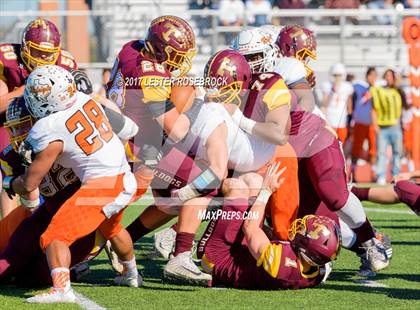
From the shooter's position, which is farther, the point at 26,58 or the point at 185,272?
the point at 26,58

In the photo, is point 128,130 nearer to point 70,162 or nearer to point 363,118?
point 70,162

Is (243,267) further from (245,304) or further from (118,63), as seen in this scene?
(118,63)

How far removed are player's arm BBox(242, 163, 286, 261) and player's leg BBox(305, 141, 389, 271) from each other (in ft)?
0.83

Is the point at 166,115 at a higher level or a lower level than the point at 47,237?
higher

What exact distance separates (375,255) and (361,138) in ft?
28.3

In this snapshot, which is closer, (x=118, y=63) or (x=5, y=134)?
(x=118, y=63)

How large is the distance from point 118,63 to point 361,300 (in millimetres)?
2317

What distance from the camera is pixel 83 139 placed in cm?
521

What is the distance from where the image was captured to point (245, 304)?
516 cm

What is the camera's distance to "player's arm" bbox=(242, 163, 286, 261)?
17.9 ft

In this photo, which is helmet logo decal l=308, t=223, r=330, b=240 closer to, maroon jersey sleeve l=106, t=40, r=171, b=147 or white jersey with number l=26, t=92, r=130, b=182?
white jersey with number l=26, t=92, r=130, b=182

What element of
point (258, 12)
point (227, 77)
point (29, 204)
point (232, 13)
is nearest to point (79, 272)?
point (29, 204)

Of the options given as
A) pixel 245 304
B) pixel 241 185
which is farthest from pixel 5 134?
pixel 245 304
